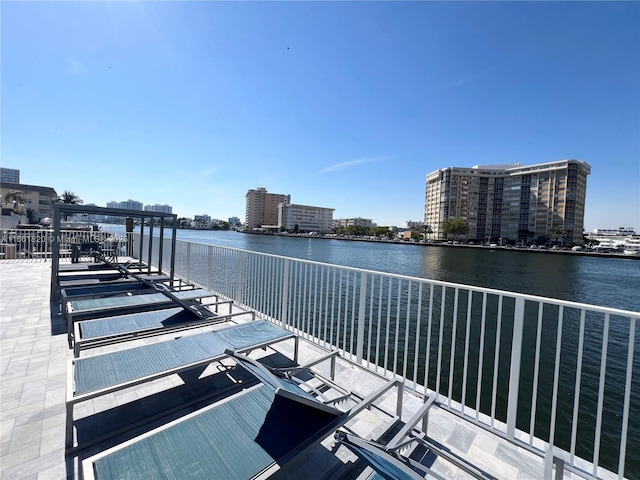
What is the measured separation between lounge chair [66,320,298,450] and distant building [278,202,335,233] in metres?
103

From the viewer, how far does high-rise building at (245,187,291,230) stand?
11431cm

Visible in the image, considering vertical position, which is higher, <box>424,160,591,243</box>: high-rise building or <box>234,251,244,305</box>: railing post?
<box>424,160,591,243</box>: high-rise building

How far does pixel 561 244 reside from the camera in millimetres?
72812

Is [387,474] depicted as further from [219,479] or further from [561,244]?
[561,244]

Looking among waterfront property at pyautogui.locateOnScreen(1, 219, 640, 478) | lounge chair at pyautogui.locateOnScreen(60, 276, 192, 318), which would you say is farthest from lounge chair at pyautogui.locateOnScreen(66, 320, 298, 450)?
lounge chair at pyautogui.locateOnScreen(60, 276, 192, 318)

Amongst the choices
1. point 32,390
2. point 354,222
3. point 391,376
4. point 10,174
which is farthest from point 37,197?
point 354,222

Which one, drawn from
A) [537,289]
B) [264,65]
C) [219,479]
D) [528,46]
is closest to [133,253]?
[264,65]

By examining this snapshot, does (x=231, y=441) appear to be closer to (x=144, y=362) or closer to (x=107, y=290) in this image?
(x=144, y=362)

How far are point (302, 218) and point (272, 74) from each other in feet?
335

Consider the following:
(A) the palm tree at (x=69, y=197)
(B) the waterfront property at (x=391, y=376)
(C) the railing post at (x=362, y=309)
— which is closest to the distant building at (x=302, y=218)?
(A) the palm tree at (x=69, y=197)

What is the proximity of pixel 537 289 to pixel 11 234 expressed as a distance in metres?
29.1

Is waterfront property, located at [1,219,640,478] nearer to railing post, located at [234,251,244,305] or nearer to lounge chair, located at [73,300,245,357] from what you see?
railing post, located at [234,251,244,305]

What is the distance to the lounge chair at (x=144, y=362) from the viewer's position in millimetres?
1807

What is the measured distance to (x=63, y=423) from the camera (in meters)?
1.97
